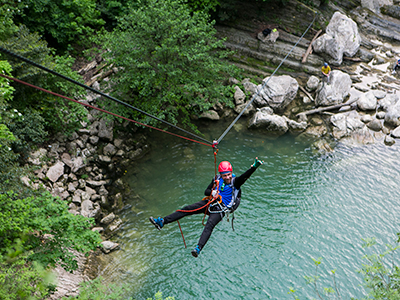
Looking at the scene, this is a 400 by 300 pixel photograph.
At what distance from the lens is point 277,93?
51.1 feet

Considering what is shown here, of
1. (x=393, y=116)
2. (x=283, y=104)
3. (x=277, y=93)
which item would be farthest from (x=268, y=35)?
(x=393, y=116)

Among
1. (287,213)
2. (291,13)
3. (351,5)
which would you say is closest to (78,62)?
(287,213)

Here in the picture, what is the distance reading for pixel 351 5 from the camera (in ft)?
65.7

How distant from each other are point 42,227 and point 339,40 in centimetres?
1822

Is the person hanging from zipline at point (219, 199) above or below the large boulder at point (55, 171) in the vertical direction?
above

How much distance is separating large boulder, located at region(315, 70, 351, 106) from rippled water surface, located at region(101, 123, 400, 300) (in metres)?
3.30

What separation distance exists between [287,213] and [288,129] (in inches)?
220

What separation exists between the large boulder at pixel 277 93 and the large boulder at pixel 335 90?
1.43 metres

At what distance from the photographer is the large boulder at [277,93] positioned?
15.6m

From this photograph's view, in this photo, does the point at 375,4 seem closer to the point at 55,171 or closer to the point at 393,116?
the point at 393,116

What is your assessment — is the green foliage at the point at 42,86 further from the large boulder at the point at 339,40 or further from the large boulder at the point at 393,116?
the large boulder at the point at 393,116

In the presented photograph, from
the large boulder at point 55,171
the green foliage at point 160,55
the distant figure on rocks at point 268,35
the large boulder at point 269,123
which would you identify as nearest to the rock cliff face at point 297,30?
the distant figure on rocks at point 268,35

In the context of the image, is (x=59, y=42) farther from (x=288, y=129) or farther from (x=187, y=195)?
(x=288, y=129)

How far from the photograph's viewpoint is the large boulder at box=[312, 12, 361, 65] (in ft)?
57.6
